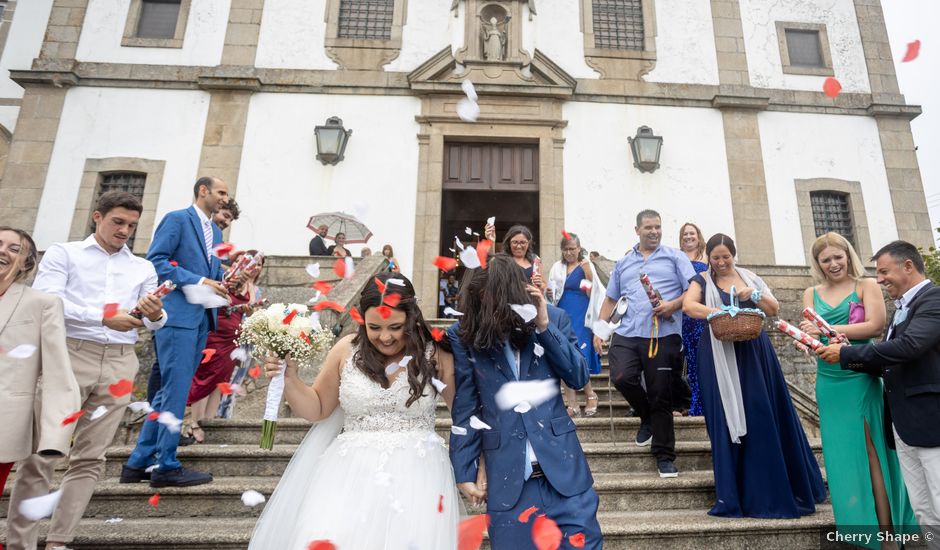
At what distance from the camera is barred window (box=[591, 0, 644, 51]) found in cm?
1139

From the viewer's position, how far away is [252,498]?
3.41m

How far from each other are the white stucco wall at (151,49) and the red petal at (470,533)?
36.6ft

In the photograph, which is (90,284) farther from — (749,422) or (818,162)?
(818,162)

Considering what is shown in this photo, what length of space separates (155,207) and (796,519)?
35.4 ft

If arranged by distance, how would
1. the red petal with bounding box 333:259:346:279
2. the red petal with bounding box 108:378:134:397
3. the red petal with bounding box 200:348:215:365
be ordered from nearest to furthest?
the red petal with bounding box 108:378:134:397 → the red petal with bounding box 200:348:215:365 → the red petal with bounding box 333:259:346:279

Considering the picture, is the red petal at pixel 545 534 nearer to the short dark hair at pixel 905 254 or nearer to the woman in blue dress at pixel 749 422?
the woman in blue dress at pixel 749 422

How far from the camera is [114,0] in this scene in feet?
36.6

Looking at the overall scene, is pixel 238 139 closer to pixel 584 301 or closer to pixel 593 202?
pixel 593 202

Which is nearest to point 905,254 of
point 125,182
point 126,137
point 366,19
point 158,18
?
point 366,19

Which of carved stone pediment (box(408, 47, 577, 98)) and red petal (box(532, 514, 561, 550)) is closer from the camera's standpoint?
red petal (box(532, 514, 561, 550))

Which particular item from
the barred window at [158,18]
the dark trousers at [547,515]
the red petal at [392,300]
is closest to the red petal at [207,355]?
the red petal at [392,300]

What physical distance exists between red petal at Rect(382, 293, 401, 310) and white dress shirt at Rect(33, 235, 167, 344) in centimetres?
168

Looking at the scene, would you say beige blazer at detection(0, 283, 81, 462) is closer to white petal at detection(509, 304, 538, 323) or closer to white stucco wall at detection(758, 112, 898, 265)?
white petal at detection(509, 304, 538, 323)

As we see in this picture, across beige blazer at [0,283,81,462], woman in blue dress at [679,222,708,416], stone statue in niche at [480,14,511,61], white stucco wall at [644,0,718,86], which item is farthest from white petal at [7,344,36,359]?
white stucco wall at [644,0,718,86]
